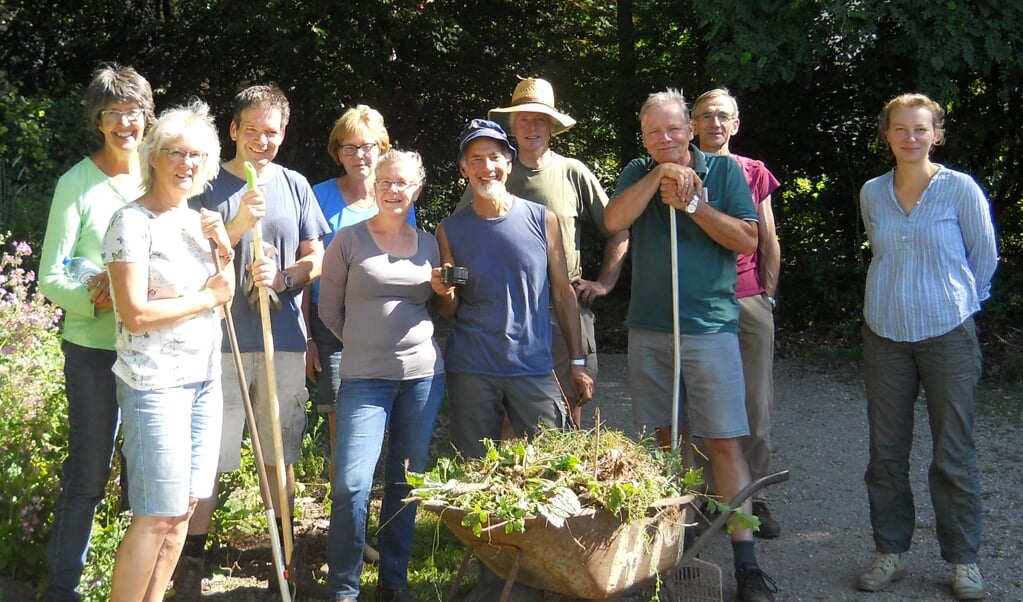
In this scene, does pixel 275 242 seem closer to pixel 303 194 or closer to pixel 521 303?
pixel 303 194

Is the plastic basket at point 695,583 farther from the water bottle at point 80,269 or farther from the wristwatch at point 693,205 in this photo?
the water bottle at point 80,269

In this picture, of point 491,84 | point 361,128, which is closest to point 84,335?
point 361,128

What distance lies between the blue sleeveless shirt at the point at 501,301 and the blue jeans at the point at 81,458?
1.27 m

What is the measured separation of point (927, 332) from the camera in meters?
4.38

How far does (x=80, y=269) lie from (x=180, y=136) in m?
0.66

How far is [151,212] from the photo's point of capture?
3410 millimetres

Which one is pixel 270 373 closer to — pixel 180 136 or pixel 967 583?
pixel 180 136

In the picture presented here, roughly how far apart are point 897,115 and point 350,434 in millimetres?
2610

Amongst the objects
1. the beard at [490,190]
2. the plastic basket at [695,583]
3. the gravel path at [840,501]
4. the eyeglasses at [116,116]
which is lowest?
the gravel path at [840,501]

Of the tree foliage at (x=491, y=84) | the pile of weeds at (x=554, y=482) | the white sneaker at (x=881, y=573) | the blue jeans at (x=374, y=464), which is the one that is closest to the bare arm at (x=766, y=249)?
the white sneaker at (x=881, y=573)

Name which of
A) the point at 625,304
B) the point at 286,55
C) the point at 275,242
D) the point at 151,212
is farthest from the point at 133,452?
the point at 625,304

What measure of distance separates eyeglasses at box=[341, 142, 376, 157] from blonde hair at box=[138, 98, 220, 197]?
1.16 m

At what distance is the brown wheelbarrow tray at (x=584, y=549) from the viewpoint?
10.7 ft

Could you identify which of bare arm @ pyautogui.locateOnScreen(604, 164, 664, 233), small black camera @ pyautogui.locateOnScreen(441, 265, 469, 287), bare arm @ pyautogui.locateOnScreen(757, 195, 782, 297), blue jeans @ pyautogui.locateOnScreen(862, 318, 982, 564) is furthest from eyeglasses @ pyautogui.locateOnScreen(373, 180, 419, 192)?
blue jeans @ pyautogui.locateOnScreen(862, 318, 982, 564)
